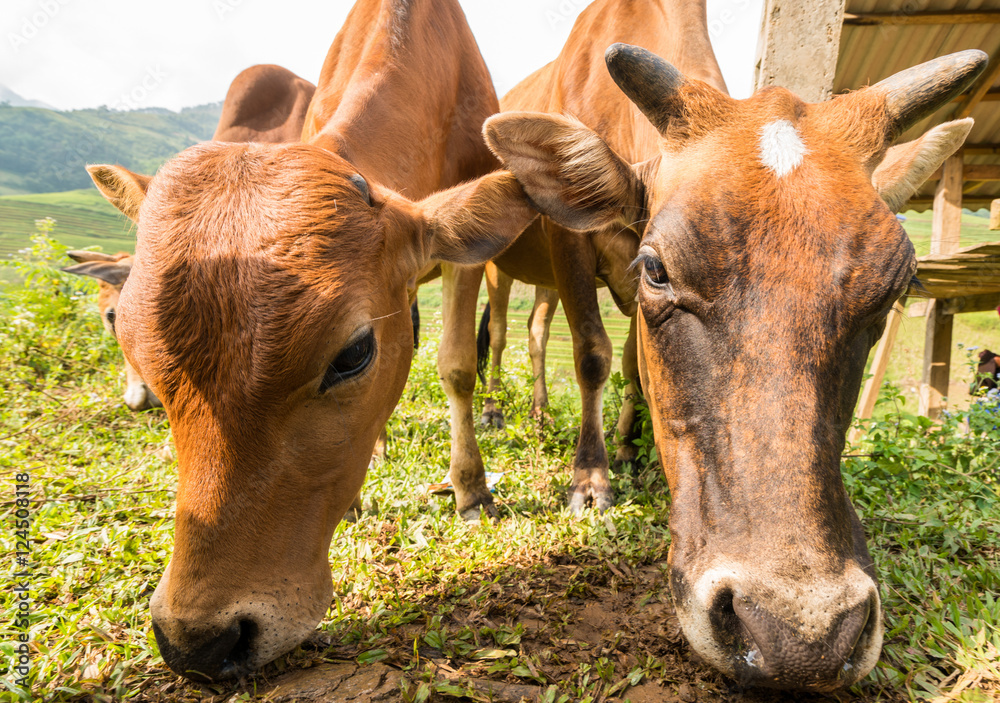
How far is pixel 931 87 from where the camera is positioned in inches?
95.0

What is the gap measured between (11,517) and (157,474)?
889 millimetres

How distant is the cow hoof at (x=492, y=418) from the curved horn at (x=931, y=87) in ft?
14.5

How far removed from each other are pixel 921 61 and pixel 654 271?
771 centimetres

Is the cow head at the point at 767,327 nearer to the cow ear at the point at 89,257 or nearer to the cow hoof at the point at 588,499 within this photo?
the cow hoof at the point at 588,499

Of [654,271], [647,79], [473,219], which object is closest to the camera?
[654,271]

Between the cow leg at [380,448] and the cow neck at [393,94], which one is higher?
the cow neck at [393,94]

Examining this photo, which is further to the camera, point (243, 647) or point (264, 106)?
point (264, 106)

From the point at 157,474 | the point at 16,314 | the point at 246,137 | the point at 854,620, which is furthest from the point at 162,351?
the point at 16,314

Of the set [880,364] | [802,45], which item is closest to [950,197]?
[880,364]

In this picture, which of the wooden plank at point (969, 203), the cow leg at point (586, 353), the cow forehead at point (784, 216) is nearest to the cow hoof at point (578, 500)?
the cow leg at point (586, 353)

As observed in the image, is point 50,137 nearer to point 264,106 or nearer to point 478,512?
point 264,106

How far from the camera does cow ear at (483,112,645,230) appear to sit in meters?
2.63

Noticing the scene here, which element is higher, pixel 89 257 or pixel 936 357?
pixel 89 257

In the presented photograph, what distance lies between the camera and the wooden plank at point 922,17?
19.8ft
